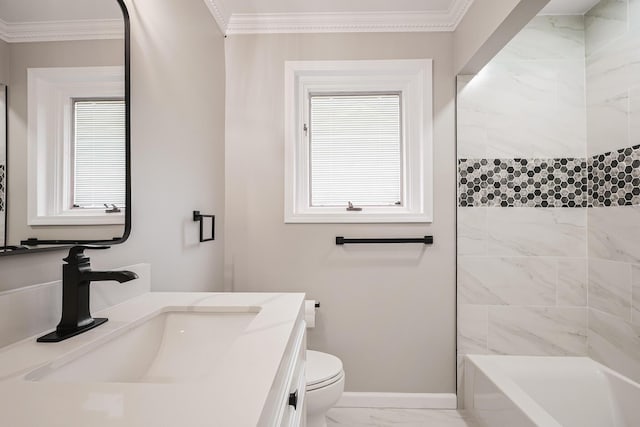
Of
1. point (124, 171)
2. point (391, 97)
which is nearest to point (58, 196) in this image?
point (124, 171)

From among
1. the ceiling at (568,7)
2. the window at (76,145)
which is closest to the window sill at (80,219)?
the window at (76,145)

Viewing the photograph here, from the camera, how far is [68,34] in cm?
94

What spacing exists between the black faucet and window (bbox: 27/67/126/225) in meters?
0.11

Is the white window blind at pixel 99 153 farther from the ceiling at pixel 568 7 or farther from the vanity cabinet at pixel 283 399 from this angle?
the ceiling at pixel 568 7

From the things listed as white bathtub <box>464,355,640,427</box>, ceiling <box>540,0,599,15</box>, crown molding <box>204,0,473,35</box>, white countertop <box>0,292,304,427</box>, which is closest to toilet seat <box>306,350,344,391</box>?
white bathtub <box>464,355,640,427</box>

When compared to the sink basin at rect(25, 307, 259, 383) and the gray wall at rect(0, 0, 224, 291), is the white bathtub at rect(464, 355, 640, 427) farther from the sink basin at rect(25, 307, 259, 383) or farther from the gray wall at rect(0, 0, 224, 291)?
the gray wall at rect(0, 0, 224, 291)

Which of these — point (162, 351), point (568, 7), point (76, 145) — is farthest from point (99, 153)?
point (568, 7)

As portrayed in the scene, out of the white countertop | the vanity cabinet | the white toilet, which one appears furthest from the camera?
the white toilet

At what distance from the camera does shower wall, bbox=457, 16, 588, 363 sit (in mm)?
2180

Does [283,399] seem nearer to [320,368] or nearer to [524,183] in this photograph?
[320,368]

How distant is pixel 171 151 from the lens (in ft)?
4.98

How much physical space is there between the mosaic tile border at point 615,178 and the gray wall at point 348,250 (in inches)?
30.6

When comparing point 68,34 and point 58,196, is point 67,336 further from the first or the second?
point 68,34

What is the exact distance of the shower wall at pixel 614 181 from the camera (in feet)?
6.10
